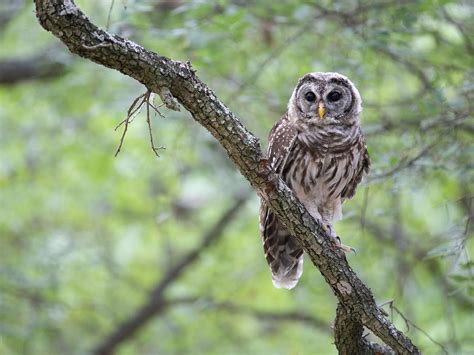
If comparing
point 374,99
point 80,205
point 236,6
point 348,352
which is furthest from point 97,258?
point 348,352

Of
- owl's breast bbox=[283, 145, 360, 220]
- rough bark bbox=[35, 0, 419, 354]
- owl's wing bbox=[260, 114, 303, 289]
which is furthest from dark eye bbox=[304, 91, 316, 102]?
rough bark bbox=[35, 0, 419, 354]

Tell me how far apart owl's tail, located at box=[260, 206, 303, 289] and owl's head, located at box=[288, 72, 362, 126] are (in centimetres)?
62

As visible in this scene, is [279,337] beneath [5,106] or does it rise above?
beneath

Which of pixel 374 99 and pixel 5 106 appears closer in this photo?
pixel 374 99

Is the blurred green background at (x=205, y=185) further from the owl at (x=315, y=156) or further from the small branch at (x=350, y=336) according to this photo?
the small branch at (x=350, y=336)

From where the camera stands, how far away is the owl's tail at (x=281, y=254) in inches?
181

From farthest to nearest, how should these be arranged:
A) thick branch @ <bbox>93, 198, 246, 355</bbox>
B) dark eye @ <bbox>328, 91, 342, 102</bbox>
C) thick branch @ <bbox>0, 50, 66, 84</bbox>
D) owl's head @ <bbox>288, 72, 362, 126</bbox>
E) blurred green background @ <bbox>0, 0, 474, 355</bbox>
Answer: thick branch @ <bbox>93, 198, 246, 355</bbox>
thick branch @ <bbox>0, 50, 66, 84</bbox>
blurred green background @ <bbox>0, 0, 474, 355</bbox>
dark eye @ <bbox>328, 91, 342, 102</bbox>
owl's head @ <bbox>288, 72, 362, 126</bbox>

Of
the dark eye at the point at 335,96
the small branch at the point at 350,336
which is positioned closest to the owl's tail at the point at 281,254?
the dark eye at the point at 335,96

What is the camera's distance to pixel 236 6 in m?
5.43

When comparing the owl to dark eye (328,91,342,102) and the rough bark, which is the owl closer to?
dark eye (328,91,342,102)

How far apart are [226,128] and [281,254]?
1788 mm

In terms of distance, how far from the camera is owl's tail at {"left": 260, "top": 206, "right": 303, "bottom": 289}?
4.60 meters

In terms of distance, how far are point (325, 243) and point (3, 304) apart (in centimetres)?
451

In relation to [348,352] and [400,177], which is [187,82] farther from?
[400,177]
